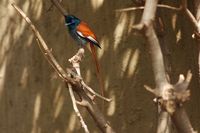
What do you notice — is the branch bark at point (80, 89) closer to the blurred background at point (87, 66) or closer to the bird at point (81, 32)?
the bird at point (81, 32)

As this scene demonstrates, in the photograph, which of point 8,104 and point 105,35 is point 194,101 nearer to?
point 105,35

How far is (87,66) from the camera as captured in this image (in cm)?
394

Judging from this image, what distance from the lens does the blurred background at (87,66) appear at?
12.0 ft

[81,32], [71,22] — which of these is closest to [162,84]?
[81,32]

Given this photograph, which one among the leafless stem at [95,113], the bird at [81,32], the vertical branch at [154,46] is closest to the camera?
the vertical branch at [154,46]

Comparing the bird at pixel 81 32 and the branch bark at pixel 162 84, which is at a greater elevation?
the branch bark at pixel 162 84

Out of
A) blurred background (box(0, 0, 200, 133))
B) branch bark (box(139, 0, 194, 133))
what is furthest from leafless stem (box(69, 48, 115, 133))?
blurred background (box(0, 0, 200, 133))

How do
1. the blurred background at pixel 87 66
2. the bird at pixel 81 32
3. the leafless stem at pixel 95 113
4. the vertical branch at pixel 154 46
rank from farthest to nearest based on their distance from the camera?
the blurred background at pixel 87 66 < the bird at pixel 81 32 < the leafless stem at pixel 95 113 < the vertical branch at pixel 154 46

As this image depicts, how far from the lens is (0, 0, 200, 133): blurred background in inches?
144

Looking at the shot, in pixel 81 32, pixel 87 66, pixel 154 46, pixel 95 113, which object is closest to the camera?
pixel 154 46

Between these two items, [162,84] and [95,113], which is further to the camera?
[95,113]

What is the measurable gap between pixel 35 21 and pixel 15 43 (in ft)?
1.02

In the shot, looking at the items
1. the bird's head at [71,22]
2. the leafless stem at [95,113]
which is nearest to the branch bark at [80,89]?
the leafless stem at [95,113]

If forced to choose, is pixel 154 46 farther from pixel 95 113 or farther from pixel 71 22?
pixel 71 22
